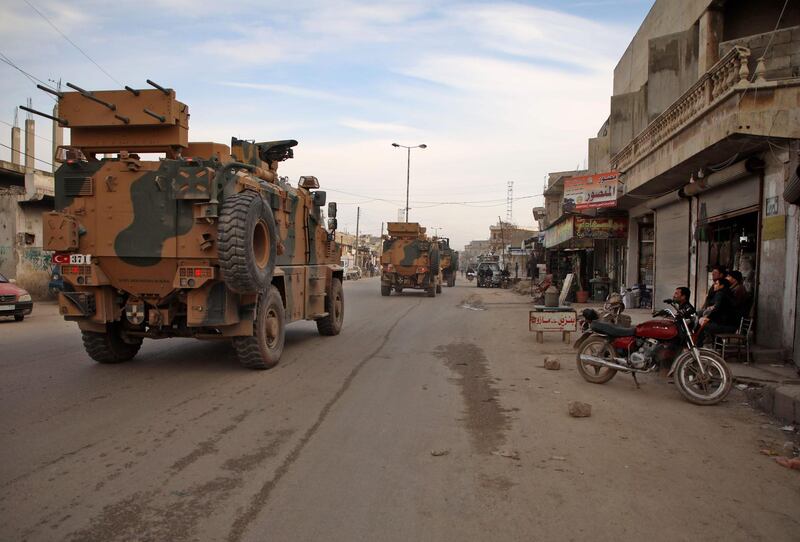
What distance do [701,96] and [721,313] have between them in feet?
15.3

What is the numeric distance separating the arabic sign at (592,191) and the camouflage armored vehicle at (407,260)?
865cm

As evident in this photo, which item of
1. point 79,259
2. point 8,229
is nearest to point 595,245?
point 79,259

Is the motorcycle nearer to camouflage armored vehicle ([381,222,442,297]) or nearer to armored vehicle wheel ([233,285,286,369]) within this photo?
armored vehicle wheel ([233,285,286,369])

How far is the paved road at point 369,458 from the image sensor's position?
3475mm

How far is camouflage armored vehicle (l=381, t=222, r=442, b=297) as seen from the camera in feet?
88.0

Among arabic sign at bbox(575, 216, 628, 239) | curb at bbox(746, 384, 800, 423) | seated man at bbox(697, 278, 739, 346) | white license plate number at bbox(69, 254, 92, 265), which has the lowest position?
curb at bbox(746, 384, 800, 423)

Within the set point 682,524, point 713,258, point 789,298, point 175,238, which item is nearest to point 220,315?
point 175,238

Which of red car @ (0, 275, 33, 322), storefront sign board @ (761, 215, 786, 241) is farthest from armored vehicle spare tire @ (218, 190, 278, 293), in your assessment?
red car @ (0, 275, 33, 322)

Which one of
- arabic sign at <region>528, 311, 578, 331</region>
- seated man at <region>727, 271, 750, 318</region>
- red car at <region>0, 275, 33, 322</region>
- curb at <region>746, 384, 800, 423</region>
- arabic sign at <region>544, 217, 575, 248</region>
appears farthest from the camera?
arabic sign at <region>544, 217, 575, 248</region>

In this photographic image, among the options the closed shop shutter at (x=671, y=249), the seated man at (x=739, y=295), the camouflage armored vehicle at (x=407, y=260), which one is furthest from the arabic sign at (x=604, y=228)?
the seated man at (x=739, y=295)

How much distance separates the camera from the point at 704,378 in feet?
22.2

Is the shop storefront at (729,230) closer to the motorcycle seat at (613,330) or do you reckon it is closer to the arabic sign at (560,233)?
the motorcycle seat at (613,330)

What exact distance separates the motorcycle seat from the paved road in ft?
2.36

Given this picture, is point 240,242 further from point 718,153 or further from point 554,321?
point 718,153
